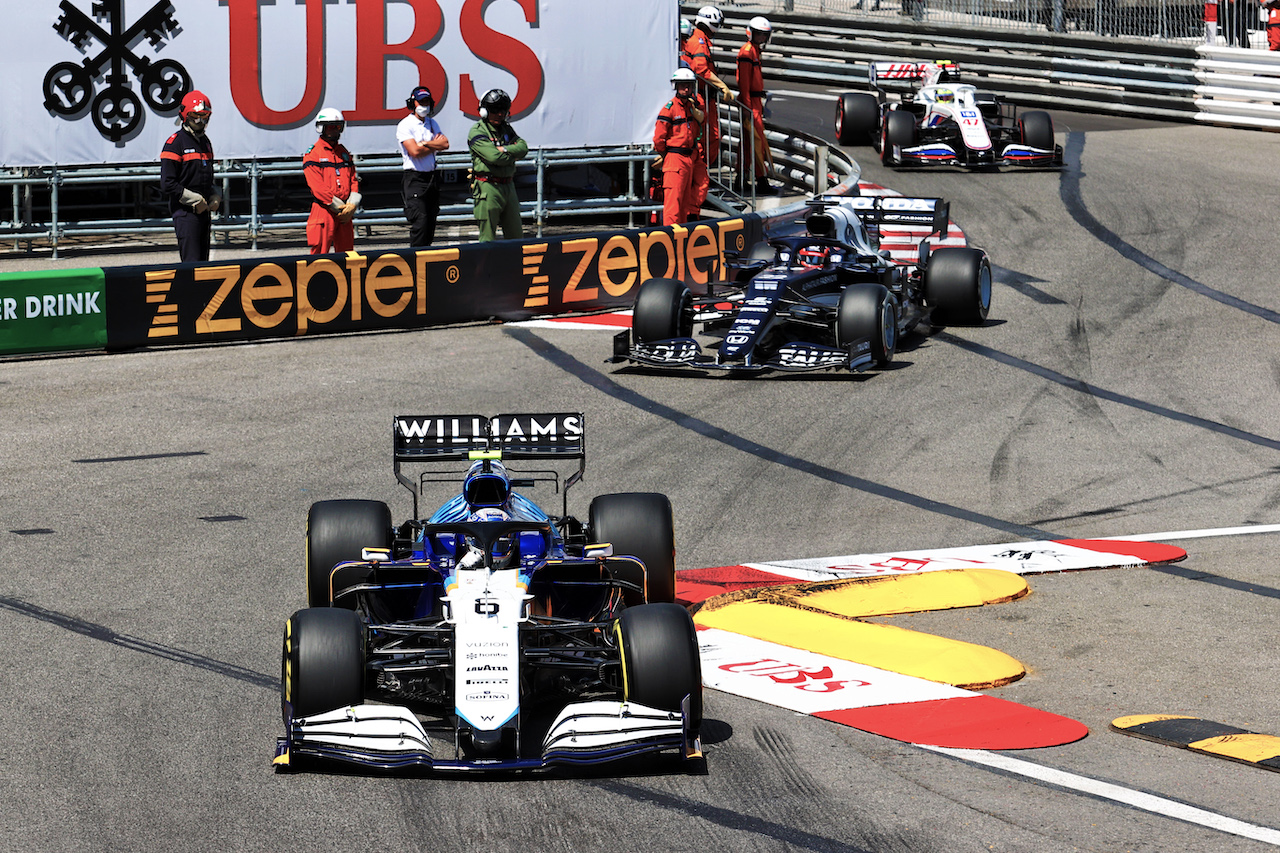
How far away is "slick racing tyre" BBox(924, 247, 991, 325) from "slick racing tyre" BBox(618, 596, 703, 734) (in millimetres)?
10119

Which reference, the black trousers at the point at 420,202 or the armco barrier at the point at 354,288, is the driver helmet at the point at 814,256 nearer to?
the armco barrier at the point at 354,288

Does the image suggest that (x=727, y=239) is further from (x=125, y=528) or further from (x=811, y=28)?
(x=811, y=28)

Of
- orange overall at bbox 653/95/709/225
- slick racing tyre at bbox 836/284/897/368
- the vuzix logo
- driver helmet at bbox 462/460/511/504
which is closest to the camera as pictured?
the vuzix logo

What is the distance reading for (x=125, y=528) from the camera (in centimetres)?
1017

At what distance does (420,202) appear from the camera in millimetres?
17609

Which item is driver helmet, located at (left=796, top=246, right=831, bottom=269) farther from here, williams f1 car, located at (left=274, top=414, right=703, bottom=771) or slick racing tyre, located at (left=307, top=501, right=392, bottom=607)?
slick racing tyre, located at (left=307, top=501, right=392, bottom=607)

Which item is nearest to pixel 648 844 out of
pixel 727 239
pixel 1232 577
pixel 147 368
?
pixel 1232 577

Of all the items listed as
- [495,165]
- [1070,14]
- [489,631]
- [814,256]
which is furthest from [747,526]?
[1070,14]

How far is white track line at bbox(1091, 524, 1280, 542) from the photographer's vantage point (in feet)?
33.9

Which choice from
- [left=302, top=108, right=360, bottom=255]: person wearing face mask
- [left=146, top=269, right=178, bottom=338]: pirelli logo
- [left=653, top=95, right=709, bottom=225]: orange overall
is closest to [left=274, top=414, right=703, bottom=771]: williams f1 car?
[left=146, top=269, right=178, bottom=338]: pirelli logo

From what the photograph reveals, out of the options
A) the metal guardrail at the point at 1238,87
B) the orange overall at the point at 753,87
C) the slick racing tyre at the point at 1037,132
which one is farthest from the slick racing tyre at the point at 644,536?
the metal guardrail at the point at 1238,87

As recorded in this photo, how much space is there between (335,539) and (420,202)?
398 inches

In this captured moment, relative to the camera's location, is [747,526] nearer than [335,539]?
No

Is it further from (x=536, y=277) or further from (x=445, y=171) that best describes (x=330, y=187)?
(x=445, y=171)
